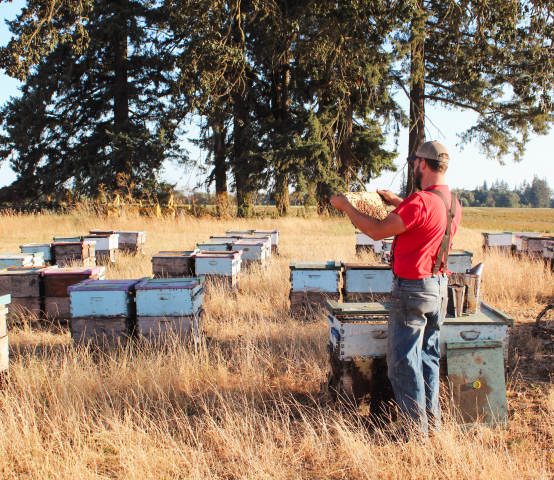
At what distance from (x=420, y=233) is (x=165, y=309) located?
9.13ft

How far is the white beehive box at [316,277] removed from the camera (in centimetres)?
550

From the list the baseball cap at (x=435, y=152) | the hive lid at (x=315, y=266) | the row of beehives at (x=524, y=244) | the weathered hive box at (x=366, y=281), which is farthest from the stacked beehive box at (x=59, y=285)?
the row of beehives at (x=524, y=244)

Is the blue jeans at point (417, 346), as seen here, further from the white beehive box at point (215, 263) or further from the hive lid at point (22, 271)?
the hive lid at point (22, 271)

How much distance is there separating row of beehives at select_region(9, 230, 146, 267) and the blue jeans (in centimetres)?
572

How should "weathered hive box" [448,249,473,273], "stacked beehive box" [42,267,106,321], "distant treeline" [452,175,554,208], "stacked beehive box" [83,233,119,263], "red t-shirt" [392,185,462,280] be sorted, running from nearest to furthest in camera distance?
"red t-shirt" [392,185,462,280], "stacked beehive box" [42,267,106,321], "weathered hive box" [448,249,473,273], "stacked beehive box" [83,233,119,263], "distant treeline" [452,175,554,208]

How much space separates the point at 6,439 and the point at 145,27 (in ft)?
75.1

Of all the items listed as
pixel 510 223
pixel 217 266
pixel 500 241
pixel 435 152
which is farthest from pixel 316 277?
pixel 510 223

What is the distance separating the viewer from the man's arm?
2580 mm

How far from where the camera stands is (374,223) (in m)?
2.67

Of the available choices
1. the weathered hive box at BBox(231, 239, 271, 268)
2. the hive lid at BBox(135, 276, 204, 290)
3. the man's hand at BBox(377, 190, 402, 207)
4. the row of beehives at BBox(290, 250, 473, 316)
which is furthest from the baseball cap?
the weathered hive box at BBox(231, 239, 271, 268)

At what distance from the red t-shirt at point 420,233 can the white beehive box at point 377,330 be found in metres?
0.49

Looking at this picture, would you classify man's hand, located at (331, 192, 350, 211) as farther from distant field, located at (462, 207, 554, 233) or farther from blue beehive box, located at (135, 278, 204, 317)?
distant field, located at (462, 207, 554, 233)

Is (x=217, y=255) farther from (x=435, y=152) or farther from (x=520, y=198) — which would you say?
(x=520, y=198)

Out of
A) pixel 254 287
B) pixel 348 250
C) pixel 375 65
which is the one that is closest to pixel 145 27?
pixel 375 65
